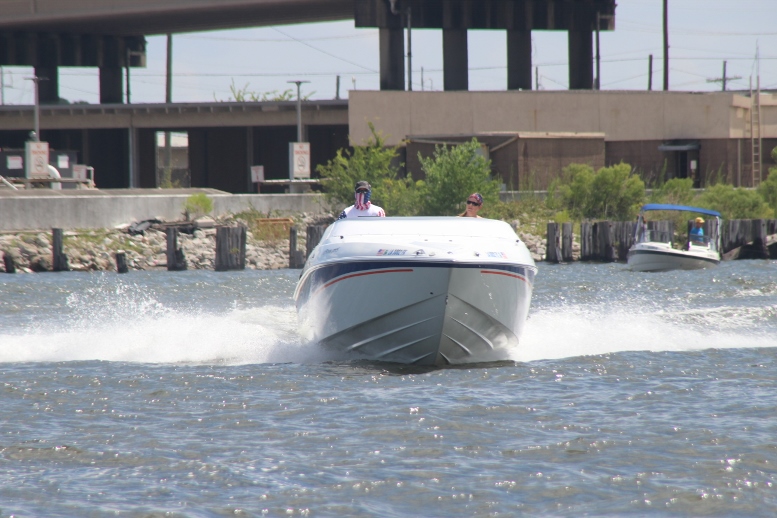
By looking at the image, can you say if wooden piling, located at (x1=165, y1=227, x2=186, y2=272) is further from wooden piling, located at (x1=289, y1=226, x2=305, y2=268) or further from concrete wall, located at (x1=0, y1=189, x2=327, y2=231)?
concrete wall, located at (x1=0, y1=189, x2=327, y2=231)

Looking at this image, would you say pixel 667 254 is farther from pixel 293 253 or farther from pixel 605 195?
pixel 293 253

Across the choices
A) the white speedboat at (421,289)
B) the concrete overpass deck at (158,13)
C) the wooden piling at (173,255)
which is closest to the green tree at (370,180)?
the wooden piling at (173,255)

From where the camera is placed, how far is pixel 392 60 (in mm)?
48906

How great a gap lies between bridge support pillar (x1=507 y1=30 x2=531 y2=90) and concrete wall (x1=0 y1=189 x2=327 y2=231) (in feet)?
52.1

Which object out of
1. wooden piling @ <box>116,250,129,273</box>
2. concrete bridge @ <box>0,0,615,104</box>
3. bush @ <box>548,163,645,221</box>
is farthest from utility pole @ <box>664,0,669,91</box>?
wooden piling @ <box>116,250,129,273</box>

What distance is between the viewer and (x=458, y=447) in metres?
8.34

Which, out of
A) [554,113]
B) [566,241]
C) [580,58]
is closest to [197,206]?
[566,241]

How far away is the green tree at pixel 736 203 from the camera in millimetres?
38250

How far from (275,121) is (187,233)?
52.7ft

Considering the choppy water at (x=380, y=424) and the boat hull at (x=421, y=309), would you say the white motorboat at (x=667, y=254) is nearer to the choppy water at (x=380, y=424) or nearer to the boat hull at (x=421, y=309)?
the choppy water at (x=380, y=424)

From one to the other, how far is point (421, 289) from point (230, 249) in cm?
2045

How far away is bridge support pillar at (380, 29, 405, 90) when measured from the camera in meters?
48.8

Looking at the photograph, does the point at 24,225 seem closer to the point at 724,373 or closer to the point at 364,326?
the point at 364,326

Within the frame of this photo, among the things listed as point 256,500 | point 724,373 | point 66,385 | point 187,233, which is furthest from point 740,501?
point 187,233
